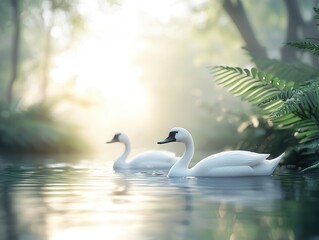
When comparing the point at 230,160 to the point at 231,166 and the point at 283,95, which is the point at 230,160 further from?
the point at 283,95

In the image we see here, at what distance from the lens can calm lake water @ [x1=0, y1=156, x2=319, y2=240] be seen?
6.20 meters

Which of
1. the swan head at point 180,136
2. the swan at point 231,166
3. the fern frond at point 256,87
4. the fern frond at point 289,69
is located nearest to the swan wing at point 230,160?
the swan at point 231,166

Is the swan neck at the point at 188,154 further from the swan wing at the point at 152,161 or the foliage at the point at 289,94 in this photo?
the swan wing at the point at 152,161

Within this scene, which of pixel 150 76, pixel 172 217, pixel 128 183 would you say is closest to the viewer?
pixel 172 217

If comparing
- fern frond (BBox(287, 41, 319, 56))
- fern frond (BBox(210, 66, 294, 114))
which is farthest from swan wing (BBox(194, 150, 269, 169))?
fern frond (BBox(287, 41, 319, 56))

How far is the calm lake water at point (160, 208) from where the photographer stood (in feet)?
20.3

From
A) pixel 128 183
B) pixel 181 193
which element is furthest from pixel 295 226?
pixel 128 183

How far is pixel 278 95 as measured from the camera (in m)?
12.4

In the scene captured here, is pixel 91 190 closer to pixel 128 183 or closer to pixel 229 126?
pixel 128 183

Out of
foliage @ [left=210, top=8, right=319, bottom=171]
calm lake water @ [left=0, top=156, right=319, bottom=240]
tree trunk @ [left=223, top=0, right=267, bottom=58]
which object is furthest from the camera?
tree trunk @ [left=223, top=0, right=267, bottom=58]

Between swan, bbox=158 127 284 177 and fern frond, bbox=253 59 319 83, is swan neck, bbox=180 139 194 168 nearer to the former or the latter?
swan, bbox=158 127 284 177

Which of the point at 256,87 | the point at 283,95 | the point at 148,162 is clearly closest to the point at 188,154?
the point at 256,87

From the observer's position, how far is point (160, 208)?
25.8ft

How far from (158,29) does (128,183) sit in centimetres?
6106
